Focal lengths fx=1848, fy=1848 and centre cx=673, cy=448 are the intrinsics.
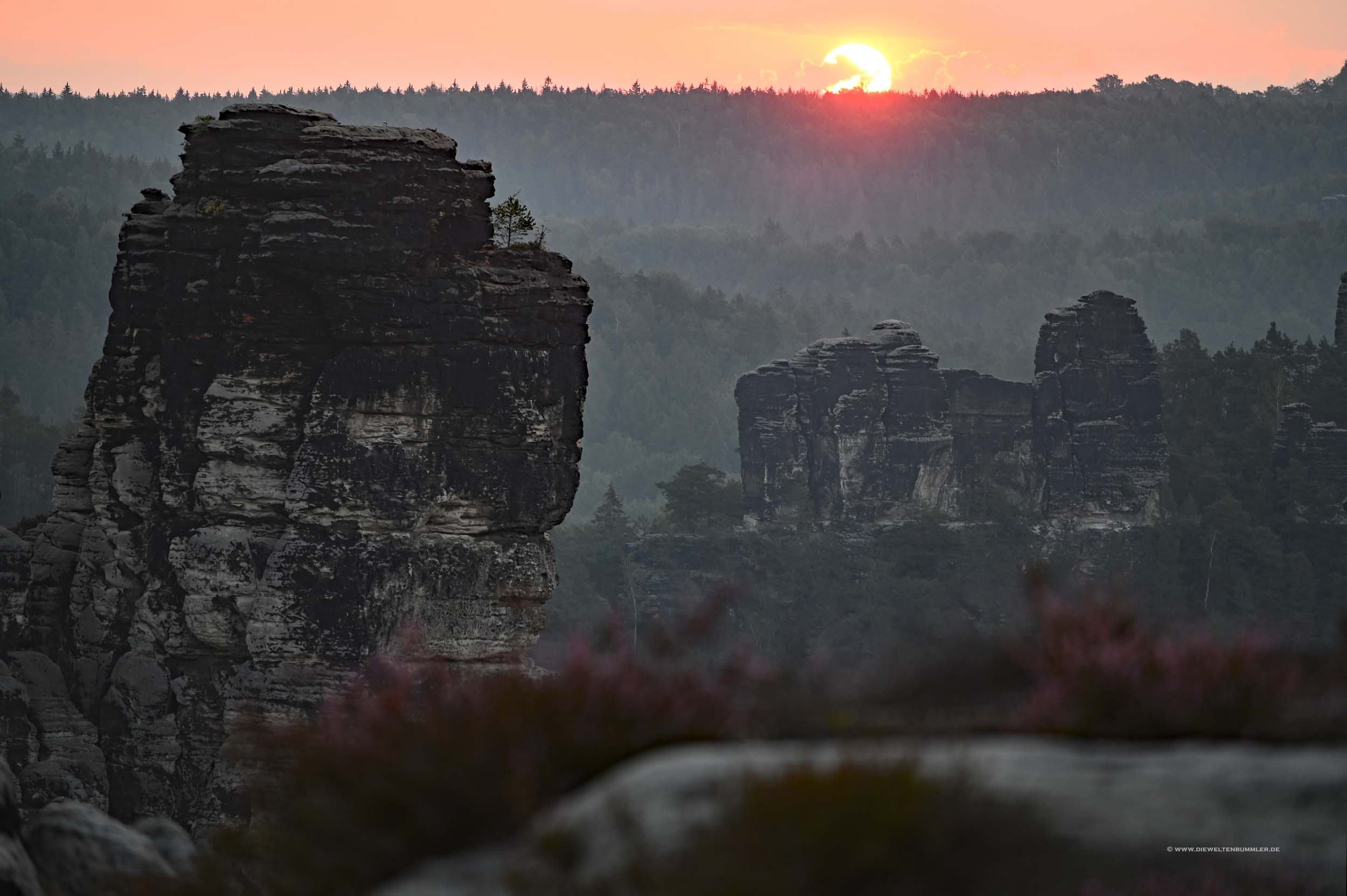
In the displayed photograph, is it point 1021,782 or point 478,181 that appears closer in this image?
point 1021,782

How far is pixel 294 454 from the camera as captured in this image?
1291 inches

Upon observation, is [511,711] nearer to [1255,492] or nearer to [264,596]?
[264,596]

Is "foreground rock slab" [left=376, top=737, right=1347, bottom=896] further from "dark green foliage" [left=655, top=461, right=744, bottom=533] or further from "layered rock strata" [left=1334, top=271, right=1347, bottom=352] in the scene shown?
"layered rock strata" [left=1334, top=271, right=1347, bottom=352]

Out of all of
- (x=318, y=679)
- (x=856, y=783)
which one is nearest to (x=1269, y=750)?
(x=856, y=783)

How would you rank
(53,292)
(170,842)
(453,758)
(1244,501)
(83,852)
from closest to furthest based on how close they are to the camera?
(453,758) → (83,852) → (170,842) → (1244,501) → (53,292)

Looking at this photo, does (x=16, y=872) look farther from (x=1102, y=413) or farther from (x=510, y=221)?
(x=1102, y=413)

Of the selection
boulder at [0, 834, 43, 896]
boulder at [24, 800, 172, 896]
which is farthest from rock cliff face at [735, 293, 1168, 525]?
boulder at [0, 834, 43, 896]

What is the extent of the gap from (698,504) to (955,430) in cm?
1469

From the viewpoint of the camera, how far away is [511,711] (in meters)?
8.10

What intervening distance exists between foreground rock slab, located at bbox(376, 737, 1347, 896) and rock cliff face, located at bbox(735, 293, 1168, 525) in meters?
86.9

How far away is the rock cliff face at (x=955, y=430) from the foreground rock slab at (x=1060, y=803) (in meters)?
86.9

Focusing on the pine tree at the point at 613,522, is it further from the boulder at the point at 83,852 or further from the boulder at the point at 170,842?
the boulder at the point at 83,852

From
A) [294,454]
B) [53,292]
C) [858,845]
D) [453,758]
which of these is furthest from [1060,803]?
[53,292]

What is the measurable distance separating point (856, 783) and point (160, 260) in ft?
99.4
